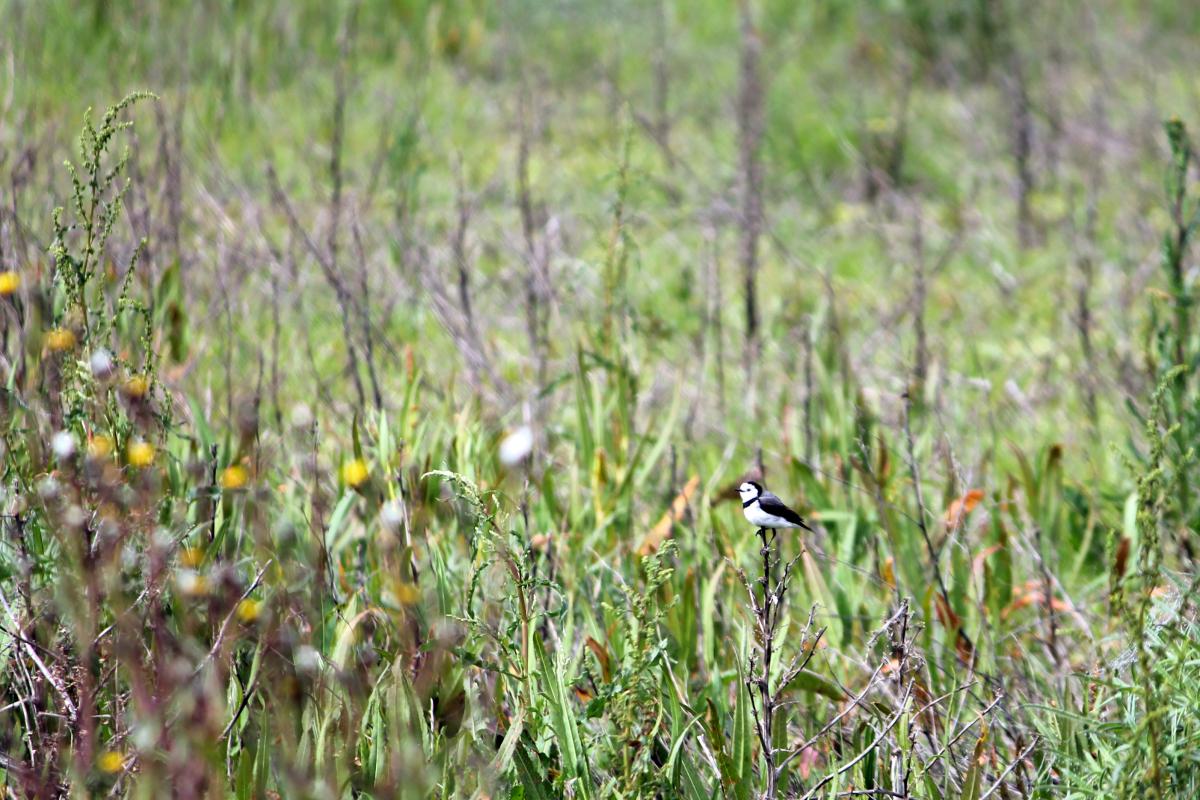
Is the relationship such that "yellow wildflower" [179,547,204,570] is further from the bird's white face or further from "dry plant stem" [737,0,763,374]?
"dry plant stem" [737,0,763,374]

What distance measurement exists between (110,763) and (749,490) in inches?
33.4

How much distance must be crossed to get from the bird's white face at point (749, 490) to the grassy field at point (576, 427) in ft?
0.48

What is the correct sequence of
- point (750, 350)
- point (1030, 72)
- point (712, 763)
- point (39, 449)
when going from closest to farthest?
point (712, 763)
point (39, 449)
point (750, 350)
point (1030, 72)

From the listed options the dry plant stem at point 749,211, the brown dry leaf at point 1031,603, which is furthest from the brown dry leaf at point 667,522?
the dry plant stem at point 749,211

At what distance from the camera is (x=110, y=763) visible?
155cm

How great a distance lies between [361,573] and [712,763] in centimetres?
79

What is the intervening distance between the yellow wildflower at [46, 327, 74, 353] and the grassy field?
33 millimetres

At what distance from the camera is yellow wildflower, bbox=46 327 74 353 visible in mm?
1871

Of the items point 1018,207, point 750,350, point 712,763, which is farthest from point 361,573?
point 1018,207

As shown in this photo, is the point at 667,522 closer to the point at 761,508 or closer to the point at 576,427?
the point at 576,427

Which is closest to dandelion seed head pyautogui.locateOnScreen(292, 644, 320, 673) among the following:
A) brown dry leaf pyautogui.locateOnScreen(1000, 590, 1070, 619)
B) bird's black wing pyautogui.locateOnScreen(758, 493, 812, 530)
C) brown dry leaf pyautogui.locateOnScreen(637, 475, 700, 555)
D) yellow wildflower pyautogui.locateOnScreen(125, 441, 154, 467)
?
yellow wildflower pyautogui.locateOnScreen(125, 441, 154, 467)

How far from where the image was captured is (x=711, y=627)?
222 cm

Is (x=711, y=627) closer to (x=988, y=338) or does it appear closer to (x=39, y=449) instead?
(x=39, y=449)

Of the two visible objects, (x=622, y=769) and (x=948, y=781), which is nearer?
(x=622, y=769)
